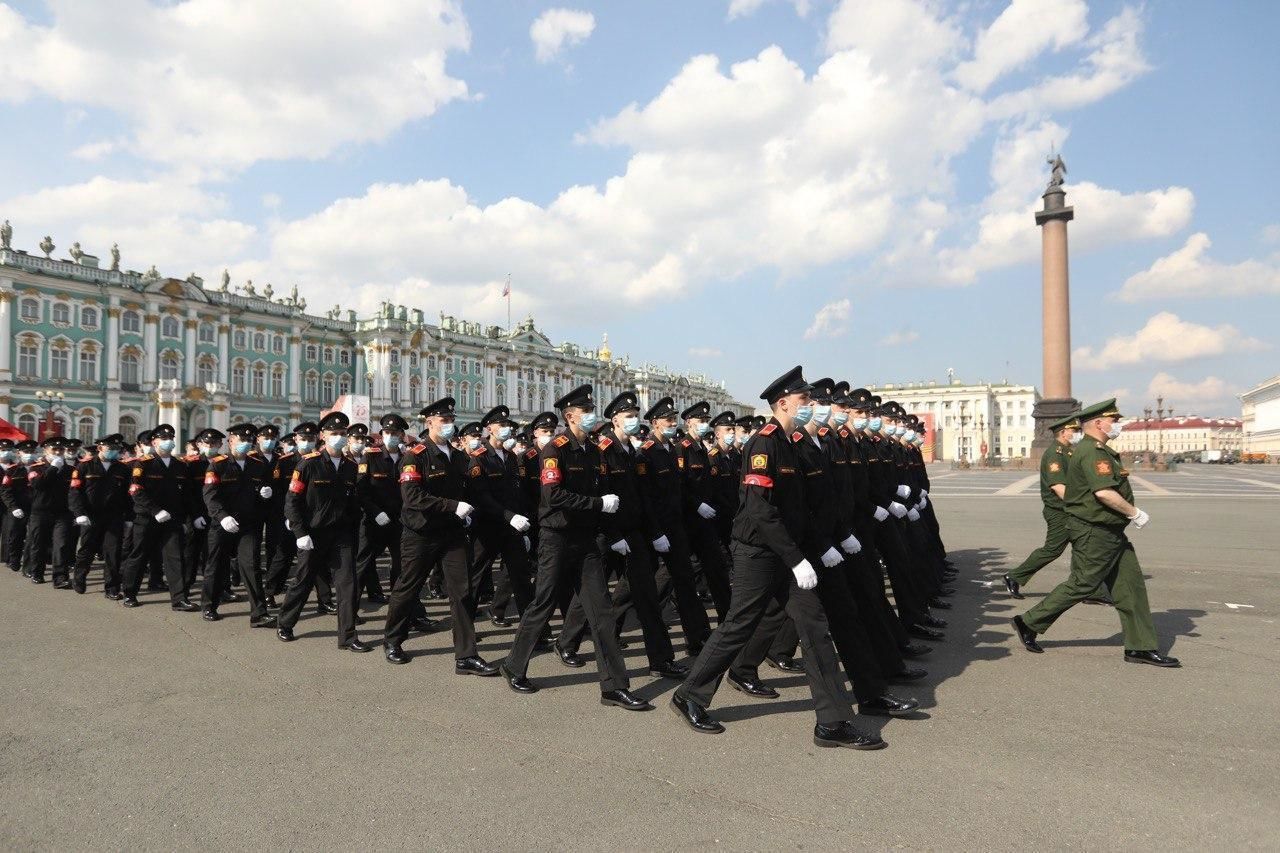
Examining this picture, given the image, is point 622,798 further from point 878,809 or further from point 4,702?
point 4,702

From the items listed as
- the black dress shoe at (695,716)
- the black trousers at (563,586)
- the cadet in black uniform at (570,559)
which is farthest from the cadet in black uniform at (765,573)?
the black trousers at (563,586)

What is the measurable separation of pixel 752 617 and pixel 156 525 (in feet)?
25.5

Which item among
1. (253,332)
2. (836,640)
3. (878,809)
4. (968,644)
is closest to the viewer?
(878,809)

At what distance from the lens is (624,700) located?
505cm

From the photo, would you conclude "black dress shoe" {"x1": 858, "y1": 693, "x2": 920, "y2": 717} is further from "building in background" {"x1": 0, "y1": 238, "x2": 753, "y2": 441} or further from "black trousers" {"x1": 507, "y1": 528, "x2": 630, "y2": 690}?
"building in background" {"x1": 0, "y1": 238, "x2": 753, "y2": 441}

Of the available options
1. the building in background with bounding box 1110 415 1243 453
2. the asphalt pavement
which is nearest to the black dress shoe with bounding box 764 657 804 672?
the asphalt pavement

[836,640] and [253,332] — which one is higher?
[253,332]

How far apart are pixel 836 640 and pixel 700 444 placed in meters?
3.07

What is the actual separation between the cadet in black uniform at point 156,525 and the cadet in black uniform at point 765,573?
270 inches

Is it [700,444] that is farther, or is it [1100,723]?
[700,444]

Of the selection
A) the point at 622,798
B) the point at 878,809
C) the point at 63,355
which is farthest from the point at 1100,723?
the point at 63,355

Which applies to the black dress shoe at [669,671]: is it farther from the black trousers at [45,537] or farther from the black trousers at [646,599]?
the black trousers at [45,537]

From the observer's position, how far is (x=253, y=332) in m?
57.9

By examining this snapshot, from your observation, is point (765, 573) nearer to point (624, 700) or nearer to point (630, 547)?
point (624, 700)
